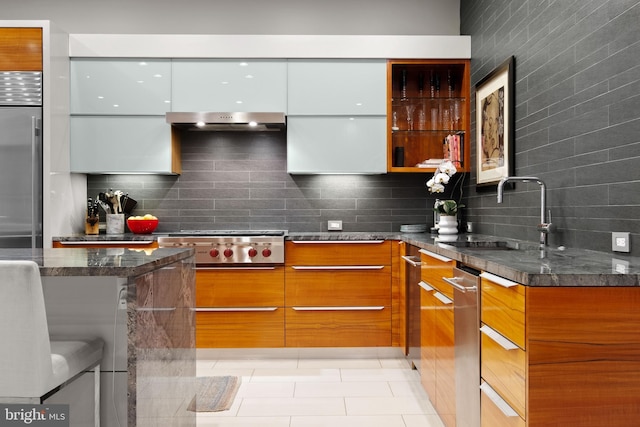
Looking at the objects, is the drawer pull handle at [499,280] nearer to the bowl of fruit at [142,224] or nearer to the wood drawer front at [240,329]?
the wood drawer front at [240,329]

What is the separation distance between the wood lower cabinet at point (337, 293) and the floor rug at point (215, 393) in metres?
0.62

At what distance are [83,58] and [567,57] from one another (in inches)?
138

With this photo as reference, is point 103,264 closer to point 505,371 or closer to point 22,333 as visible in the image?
point 22,333

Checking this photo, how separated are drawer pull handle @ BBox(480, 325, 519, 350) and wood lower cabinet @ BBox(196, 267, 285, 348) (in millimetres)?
2173

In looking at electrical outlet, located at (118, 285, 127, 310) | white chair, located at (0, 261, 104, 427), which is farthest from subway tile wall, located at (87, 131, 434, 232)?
white chair, located at (0, 261, 104, 427)

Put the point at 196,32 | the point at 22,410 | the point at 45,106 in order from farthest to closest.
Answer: the point at 196,32 → the point at 45,106 → the point at 22,410

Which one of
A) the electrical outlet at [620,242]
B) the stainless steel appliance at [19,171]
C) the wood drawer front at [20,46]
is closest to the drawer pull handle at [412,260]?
the electrical outlet at [620,242]

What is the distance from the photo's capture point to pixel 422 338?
9.95 ft

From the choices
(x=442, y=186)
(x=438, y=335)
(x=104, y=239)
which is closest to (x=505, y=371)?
(x=438, y=335)

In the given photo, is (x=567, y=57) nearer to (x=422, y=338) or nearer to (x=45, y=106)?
(x=422, y=338)

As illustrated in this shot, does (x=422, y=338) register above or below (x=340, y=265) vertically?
below

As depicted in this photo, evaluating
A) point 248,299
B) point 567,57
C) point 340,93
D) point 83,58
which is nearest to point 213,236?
point 248,299

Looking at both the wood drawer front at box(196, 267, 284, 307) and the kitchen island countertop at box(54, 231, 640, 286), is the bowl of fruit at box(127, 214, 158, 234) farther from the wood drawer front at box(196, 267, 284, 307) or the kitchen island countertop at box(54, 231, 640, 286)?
the kitchen island countertop at box(54, 231, 640, 286)

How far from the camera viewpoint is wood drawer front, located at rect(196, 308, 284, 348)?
12.4ft
